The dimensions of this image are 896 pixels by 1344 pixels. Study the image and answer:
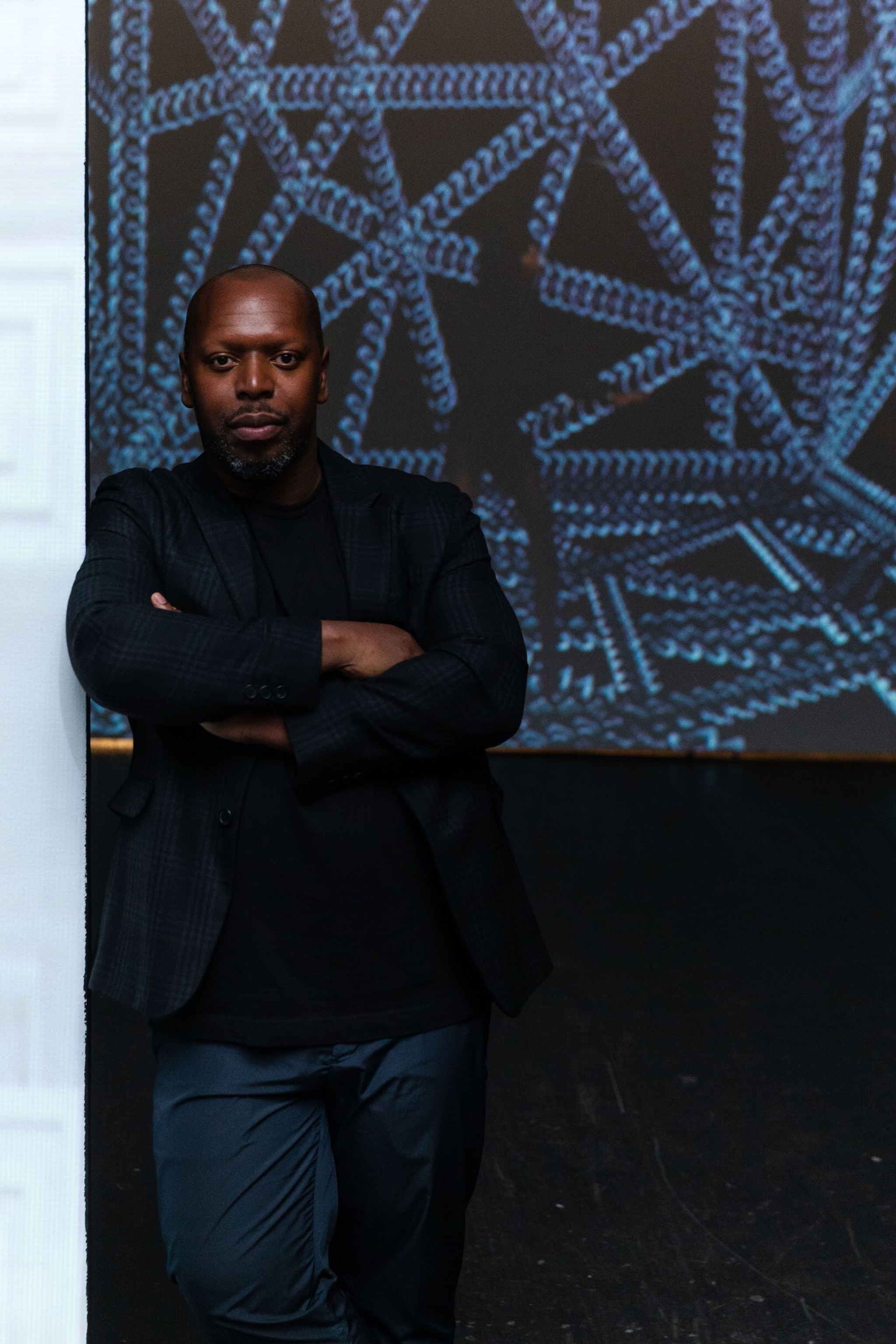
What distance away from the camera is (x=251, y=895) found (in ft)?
5.51

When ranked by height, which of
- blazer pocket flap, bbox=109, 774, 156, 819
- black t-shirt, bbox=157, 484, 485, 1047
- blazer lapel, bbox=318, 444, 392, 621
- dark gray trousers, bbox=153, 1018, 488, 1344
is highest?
blazer lapel, bbox=318, 444, 392, 621

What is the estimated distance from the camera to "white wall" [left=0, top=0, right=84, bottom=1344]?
1.55m

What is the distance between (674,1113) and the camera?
3.30m

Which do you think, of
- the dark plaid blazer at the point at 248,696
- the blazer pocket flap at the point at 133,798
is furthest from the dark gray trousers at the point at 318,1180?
the blazer pocket flap at the point at 133,798

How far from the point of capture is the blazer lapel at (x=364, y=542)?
1785 mm

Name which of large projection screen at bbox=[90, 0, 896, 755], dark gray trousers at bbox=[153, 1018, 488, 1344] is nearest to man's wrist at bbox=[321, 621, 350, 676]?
dark gray trousers at bbox=[153, 1018, 488, 1344]

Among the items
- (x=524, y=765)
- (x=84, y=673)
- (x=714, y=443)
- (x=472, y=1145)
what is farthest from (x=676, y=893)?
(x=84, y=673)

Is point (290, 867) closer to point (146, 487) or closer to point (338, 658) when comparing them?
point (338, 658)

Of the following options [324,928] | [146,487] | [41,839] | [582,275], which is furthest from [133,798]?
[582,275]

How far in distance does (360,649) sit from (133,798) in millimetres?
276

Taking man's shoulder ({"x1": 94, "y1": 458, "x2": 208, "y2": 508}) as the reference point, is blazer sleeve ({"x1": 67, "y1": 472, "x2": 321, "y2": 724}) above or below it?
below

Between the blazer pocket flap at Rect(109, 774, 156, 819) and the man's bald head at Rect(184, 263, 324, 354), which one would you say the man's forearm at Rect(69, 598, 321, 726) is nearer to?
the blazer pocket flap at Rect(109, 774, 156, 819)

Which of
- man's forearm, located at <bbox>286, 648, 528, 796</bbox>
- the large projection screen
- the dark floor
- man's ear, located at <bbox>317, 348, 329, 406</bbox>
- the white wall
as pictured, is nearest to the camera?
the white wall

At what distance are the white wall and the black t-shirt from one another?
16cm
